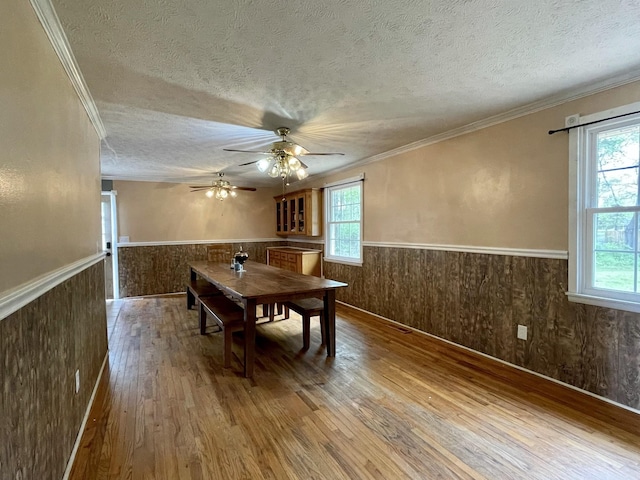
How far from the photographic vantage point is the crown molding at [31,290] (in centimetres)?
104

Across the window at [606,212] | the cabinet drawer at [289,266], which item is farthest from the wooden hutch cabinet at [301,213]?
the window at [606,212]

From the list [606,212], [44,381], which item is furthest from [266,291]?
[606,212]

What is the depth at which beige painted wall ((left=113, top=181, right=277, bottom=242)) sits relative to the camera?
5941 millimetres

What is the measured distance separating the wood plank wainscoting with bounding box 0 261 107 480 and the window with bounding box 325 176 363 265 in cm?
355

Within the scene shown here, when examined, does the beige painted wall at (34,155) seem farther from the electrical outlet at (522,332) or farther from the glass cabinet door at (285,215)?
the glass cabinet door at (285,215)

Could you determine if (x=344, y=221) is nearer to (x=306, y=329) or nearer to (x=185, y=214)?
(x=306, y=329)

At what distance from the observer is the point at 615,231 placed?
2.31 meters

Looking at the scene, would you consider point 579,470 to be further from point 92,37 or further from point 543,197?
point 92,37

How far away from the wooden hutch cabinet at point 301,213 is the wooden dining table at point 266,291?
2.12m

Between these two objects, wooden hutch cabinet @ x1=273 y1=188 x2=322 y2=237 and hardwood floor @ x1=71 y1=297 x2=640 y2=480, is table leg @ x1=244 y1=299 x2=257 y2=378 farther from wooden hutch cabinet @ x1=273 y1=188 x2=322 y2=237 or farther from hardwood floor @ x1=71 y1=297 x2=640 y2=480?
wooden hutch cabinet @ x1=273 y1=188 x2=322 y2=237

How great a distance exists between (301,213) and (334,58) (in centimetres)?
425

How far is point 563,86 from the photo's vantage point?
237 centimetres

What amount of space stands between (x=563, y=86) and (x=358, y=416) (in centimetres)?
273

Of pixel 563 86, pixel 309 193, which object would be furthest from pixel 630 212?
pixel 309 193
